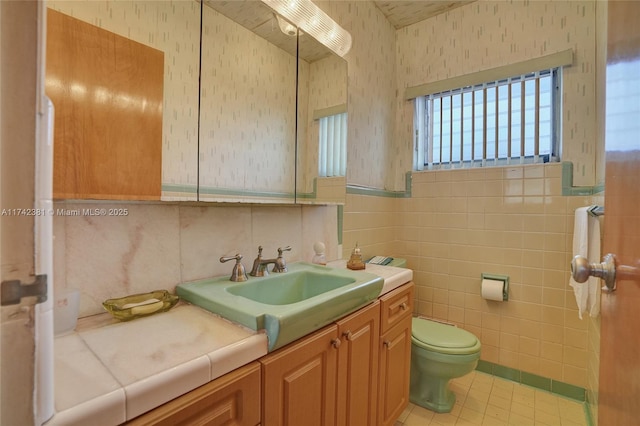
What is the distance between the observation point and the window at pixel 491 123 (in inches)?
75.3

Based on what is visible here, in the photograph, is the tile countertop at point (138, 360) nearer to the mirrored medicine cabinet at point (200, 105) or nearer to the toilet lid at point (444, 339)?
the mirrored medicine cabinet at point (200, 105)

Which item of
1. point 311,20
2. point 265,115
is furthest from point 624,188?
point 311,20

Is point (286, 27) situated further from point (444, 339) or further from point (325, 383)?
point (444, 339)

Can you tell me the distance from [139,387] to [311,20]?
1.71 m

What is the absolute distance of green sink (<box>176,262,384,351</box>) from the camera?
A: 80 cm

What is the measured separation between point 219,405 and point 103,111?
2.93 feet

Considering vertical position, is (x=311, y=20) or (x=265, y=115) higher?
(x=311, y=20)

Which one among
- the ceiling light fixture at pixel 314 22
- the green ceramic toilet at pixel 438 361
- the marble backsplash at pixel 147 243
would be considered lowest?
the green ceramic toilet at pixel 438 361

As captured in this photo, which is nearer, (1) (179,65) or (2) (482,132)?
(1) (179,65)

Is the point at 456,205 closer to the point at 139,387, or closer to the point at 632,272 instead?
the point at 632,272

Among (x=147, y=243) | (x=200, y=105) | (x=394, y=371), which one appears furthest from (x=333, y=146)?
(x=394, y=371)

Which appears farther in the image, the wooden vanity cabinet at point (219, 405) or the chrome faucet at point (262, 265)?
the chrome faucet at point (262, 265)

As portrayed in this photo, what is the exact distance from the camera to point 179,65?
1.10m

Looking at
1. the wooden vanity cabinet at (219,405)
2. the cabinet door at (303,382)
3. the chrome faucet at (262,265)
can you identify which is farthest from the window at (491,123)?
the wooden vanity cabinet at (219,405)
